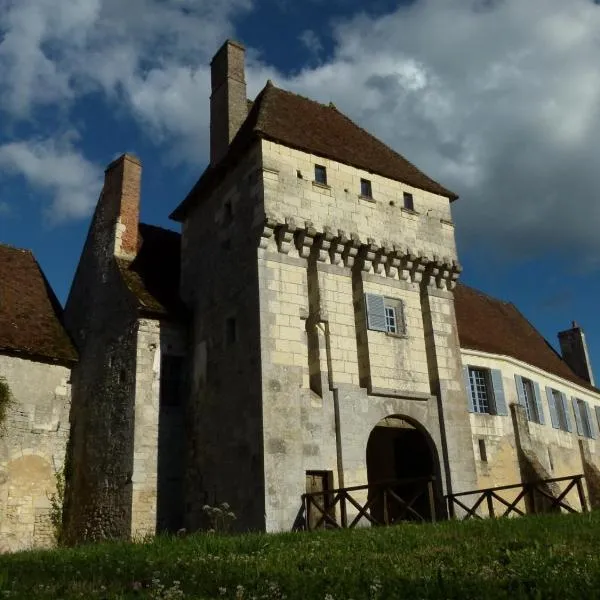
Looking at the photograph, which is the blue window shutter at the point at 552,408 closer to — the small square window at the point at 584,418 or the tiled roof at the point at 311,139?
the small square window at the point at 584,418

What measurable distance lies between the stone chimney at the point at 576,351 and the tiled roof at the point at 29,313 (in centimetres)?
1906

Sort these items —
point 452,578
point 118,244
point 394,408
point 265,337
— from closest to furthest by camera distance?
point 452,578
point 265,337
point 394,408
point 118,244

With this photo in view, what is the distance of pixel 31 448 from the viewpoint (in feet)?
53.6

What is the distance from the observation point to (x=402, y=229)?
16.6m

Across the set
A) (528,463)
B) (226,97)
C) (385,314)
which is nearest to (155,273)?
(226,97)

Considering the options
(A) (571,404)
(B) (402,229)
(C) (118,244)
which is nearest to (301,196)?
(B) (402,229)

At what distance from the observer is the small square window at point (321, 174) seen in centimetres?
1588

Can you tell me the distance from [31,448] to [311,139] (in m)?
9.95

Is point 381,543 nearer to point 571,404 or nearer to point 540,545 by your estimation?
point 540,545

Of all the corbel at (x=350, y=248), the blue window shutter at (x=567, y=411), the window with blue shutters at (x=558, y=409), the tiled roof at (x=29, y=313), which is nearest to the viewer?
the corbel at (x=350, y=248)

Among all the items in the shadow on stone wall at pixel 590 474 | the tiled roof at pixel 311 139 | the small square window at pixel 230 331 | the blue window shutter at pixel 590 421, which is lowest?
the shadow on stone wall at pixel 590 474

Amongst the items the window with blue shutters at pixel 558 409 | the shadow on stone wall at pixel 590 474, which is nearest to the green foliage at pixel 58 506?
the window with blue shutters at pixel 558 409

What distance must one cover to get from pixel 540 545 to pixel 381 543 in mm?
1868

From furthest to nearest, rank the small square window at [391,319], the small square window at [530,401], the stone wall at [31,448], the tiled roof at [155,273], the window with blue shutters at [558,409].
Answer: the window with blue shutters at [558,409]
the small square window at [530,401]
the tiled roof at [155,273]
the small square window at [391,319]
the stone wall at [31,448]
